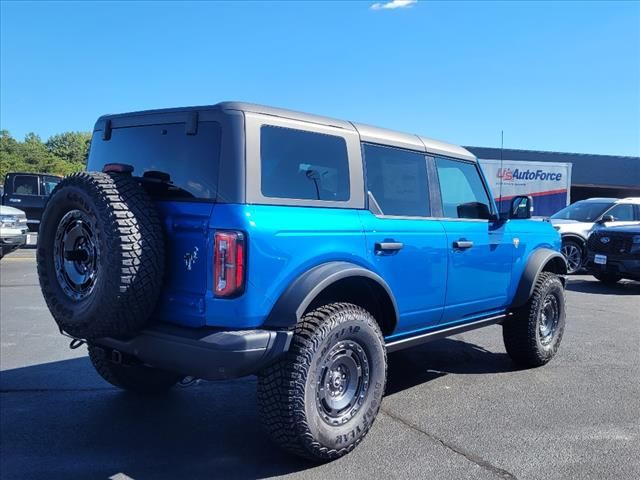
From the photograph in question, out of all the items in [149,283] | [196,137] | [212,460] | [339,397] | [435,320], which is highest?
[196,137]

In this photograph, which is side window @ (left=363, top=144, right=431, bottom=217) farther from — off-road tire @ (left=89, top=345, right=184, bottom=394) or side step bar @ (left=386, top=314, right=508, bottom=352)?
off-road tire @ (left=89, top=345, right=184, bottom=394)

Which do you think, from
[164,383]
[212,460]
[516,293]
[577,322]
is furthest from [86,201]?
[577,322]

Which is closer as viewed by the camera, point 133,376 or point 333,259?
point 333,259

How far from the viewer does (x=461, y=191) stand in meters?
4.64

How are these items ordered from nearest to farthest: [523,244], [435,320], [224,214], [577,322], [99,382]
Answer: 1. [224,214]
2. [435,320]
3. [99,382]
4. [523,244]
5. [577,322]

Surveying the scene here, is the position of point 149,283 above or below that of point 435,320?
above

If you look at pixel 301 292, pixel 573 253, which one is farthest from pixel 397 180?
pixel 573 253

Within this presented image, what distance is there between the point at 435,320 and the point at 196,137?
7.41ft

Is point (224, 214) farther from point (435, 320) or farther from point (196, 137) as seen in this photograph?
point (435, 320)

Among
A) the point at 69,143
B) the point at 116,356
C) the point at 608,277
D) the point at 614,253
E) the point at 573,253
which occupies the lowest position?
the point at 608,277

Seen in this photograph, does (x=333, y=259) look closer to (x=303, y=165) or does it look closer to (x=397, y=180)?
(x=303, y=165)

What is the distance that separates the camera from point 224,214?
Result: 9.44 ft

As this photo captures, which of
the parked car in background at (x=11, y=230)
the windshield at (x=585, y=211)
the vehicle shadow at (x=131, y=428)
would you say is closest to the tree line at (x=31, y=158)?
the parked car in background at (x=11, y=230)

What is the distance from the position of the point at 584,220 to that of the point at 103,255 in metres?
12.2
